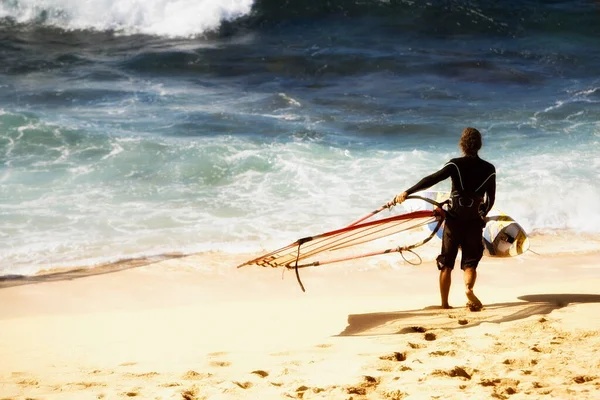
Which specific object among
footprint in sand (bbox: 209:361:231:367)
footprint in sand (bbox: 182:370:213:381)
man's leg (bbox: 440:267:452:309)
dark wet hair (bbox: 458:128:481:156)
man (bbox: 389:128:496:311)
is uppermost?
dark wet hair (bbox: 458:128:481:156)

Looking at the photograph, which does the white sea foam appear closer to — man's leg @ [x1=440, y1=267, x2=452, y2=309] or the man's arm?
man's leg @ [x1=440, y1=267, x2=452, y2=309]

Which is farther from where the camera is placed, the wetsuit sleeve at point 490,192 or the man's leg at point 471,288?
the man's leg at point 471,288

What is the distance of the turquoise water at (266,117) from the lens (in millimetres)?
9453

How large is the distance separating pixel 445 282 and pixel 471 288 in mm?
202

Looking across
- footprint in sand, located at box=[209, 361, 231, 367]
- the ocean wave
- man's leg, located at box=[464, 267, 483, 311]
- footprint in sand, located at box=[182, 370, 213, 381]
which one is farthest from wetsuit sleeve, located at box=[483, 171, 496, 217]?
the ocean wave

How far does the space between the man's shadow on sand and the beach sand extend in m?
0.02

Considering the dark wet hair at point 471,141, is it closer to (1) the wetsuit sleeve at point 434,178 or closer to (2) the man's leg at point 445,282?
(1) the wetsuit sleeve at point 434,178

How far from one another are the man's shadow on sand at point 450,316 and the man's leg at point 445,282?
8 centimetres

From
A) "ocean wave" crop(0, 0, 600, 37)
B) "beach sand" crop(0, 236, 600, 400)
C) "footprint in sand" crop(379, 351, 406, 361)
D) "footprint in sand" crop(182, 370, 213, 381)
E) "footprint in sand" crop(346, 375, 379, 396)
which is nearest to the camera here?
"footprint in sand" crop(346, 375, 379, 396)

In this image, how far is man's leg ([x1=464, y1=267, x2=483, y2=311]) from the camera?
5.88 m

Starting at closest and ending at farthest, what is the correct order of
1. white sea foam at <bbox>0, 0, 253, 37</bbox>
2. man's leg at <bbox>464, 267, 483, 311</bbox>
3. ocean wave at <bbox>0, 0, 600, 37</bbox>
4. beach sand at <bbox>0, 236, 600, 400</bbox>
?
beach sand at <bbox>0, 236, 600, 400</bbox>
man's leg at <bbox>464, 267, 483, 311</bbox>
ocean wave at <bbox>0, 0, 600, 37</bbox>
white sea foam at <bbox>0, 0, 253, 37</bbox>

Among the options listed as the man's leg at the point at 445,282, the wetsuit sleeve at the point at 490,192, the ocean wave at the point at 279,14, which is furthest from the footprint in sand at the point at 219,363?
the ocean wave at the point at 279,14

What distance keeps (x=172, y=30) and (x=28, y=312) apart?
46.6ft

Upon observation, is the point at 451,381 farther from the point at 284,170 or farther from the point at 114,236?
the point at 284,170
